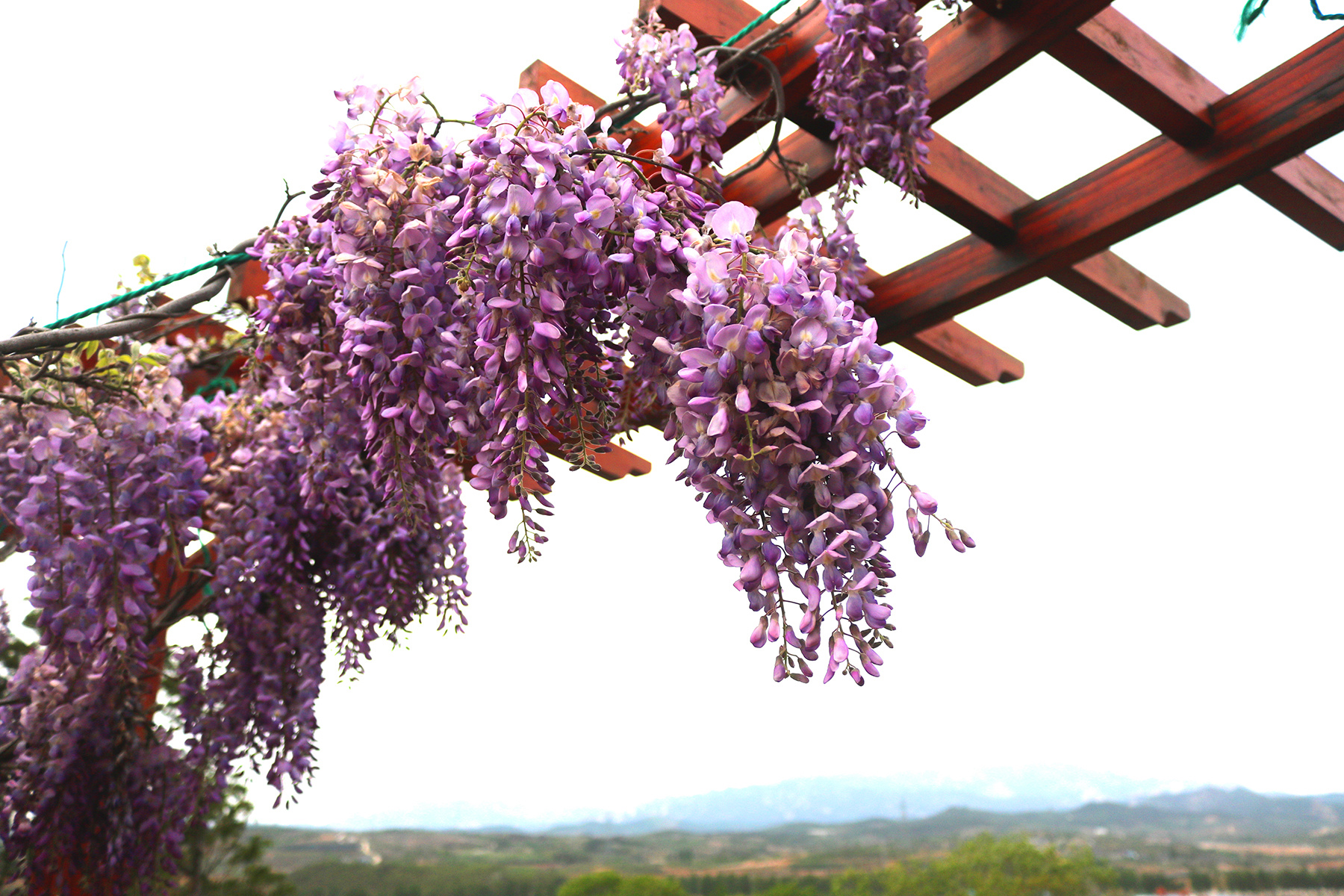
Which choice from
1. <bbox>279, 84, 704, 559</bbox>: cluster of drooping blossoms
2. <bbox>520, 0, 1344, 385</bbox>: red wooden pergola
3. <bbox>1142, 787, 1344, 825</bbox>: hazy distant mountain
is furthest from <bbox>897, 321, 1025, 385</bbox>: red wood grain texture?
<bbox>1142, 787, 1344, 825</bbox>: hazy distant mountain

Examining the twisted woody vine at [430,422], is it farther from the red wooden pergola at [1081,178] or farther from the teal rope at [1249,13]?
the teal rope at [1249,13]

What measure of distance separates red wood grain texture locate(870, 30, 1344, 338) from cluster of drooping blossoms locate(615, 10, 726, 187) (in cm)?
93

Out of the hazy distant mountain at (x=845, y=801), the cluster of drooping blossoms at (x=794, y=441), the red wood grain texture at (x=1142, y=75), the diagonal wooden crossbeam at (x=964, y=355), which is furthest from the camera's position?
the hazy distant mountain at (x=845, y=801)

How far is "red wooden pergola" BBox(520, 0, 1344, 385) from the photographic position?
6.16 feet

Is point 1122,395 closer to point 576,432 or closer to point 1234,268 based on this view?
point 1234,268

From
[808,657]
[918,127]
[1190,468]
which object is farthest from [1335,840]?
[808,657]

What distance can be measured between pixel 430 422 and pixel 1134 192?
6.09ft

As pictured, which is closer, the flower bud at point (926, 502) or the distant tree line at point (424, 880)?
the flower bud at point (926, 502)

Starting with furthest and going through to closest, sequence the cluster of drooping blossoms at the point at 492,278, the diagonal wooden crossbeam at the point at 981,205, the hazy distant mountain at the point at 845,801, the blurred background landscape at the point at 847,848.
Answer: the hazy distant mountain at the point at 845,801, the blurred background landscape at the point at 847,848, the diagonal wooden crossbeam at the point at 981,205, the cluster of drooping blossoms at the point at 492,278

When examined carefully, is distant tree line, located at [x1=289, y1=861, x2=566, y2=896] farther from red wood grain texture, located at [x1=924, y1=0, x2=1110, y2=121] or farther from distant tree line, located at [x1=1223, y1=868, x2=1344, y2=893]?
red wood grain texture, located at [x1=924, y1=0, x2=1110, y2=121]

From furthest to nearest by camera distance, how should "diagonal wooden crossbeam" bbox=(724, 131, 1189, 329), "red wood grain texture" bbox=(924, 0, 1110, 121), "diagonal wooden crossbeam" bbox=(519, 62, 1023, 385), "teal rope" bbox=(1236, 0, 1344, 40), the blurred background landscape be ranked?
1. the blurred background landscape
2. "diagonal wooden crossbeam" bbox=(519, 62, 1023, 385)
3. "diagonal wooden crossbeam" bbox=(724, 131, 1189, 329)
4. "red wood grain texture" bbox=(924, 0, 1110, 121)
5. "teal rope" bbox=(1236, 0, 1344, 40)

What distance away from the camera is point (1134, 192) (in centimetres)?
212

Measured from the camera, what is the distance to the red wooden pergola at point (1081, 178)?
1.88 metres

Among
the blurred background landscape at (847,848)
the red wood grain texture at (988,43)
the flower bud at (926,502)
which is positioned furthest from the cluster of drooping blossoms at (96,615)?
the blurred background landscape at (847,848)
